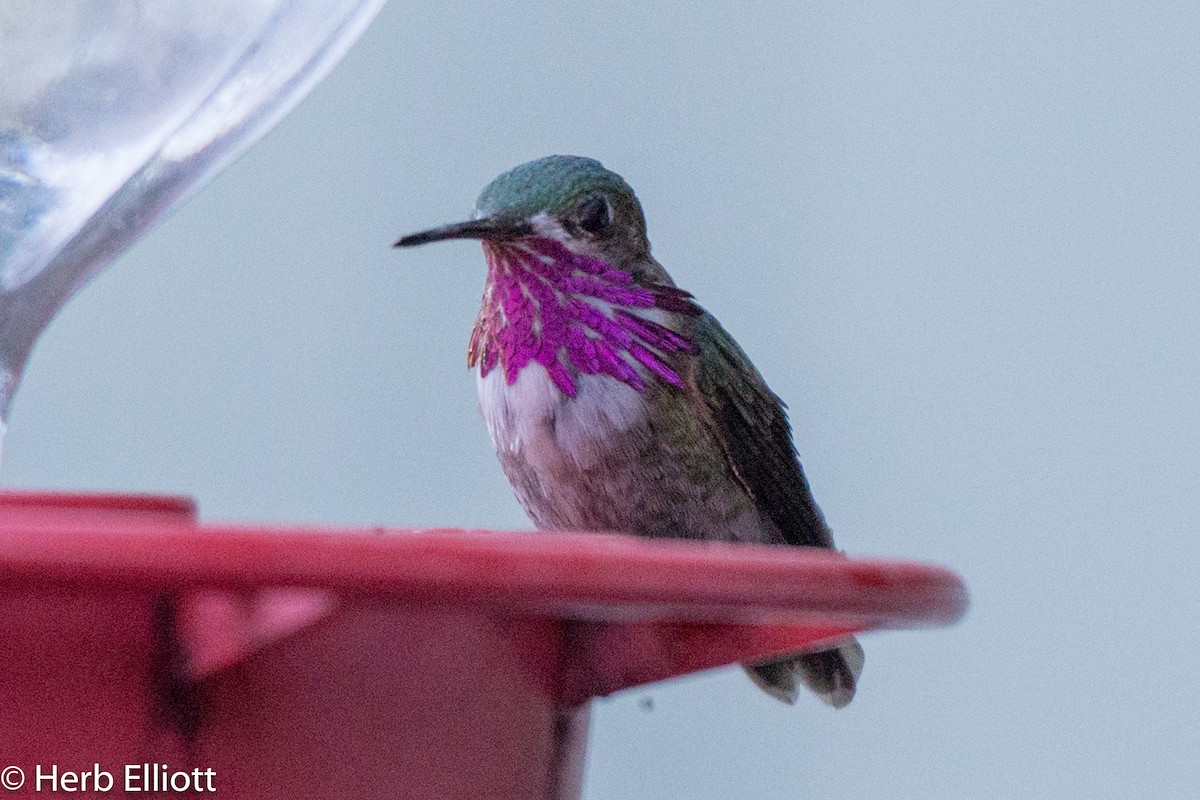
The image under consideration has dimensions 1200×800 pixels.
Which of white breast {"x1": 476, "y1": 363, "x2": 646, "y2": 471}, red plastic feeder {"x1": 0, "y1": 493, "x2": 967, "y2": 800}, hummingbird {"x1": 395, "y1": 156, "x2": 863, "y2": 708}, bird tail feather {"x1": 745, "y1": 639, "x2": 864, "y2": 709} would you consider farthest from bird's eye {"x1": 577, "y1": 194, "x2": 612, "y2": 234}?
red plastic feeder {"x1": 0, "y1": 493, "x2": 967, "y2": 800}

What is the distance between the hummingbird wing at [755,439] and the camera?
1.07 meters

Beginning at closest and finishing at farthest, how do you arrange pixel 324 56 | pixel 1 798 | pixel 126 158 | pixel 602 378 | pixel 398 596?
pixel 398 596
pixel 1 798
pixel 126 158
pixel 324 56
pixel 602 378

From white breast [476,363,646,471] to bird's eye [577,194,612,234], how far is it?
0.38ft

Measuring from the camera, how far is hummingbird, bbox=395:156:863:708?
1030mm

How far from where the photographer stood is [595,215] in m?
1.11

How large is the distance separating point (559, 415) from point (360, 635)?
17.3 inches

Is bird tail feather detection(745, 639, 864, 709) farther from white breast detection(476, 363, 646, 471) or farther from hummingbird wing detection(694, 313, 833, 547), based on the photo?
white breast detection(476, 363, 646, 471)

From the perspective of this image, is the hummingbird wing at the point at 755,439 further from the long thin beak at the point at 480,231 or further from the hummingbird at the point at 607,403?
the long thin beak at the point at 480,231

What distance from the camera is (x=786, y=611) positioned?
495 millimetres

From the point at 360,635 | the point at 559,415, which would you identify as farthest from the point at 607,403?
the point at 360,635

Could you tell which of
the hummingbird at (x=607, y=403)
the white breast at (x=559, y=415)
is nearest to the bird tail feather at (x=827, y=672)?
the hummingbird at (x=607, y=403)

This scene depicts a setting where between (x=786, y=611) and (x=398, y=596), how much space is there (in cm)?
12

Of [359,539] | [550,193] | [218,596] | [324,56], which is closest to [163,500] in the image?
[218,596]

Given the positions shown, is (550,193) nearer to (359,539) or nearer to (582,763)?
(582,763)
